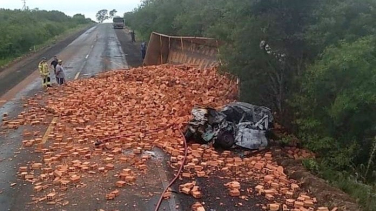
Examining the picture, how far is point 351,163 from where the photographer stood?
27.8ft

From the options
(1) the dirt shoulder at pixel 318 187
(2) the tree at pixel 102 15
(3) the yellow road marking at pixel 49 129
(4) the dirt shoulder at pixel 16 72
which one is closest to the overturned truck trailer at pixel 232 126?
(1) the dirt shoulder at pixel 318 187

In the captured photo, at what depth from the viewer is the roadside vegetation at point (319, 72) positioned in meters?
8.11

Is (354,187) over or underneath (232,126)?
underneath

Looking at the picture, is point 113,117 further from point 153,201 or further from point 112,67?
point 112,67

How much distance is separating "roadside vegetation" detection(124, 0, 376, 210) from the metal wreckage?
0.82 metres

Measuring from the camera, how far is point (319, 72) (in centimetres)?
854

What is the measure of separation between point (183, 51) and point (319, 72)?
1377cm

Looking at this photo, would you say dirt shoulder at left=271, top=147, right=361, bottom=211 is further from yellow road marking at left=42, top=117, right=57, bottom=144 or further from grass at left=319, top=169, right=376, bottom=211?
yellow road marking at left=42, top=117, right=57, bottom=144

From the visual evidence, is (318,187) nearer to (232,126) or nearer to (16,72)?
(232,126)

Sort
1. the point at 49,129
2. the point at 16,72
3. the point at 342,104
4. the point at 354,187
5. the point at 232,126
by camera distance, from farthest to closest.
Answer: the point at 16,72, the point at 49,129, the point at 232,126, the point at 342,104, the point at 354,187

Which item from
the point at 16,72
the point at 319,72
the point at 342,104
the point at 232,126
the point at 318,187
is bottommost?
the point at 16,72

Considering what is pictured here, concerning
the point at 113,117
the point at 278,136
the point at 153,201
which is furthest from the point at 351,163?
the point at 113,117

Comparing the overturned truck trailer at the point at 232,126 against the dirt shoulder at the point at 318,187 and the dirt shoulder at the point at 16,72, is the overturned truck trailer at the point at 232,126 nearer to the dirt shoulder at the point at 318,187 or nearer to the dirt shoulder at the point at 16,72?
the dirt shoulder at the point at 318,187

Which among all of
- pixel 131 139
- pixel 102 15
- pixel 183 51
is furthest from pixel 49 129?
pixel 102 15
